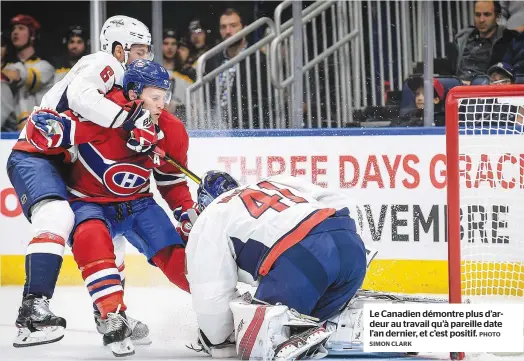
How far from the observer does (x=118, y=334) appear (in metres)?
3.13

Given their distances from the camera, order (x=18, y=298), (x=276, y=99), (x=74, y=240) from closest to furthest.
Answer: (x=74, y=240), (x=18, y=298), (x=276, y=99)

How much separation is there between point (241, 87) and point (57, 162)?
179 centimetres

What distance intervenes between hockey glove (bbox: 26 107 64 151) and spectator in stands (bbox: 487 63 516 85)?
7.88 ft

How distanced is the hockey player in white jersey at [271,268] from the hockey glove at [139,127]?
0.45 meters

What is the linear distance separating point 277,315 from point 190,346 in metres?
0.57

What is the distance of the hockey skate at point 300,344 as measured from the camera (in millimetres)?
2871

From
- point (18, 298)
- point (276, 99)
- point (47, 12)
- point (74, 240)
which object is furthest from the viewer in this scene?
point (47, 12)

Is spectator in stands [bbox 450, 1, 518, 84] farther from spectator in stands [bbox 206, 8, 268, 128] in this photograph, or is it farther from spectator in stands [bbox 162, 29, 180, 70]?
spectator in stands [bbox 162, 29, 180, 70]

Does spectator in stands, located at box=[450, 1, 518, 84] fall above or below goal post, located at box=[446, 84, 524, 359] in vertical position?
above

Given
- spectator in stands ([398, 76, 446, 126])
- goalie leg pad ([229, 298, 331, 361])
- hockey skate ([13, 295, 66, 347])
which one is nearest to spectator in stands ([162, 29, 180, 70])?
spectator in stands ([398, 76, 446, 126])

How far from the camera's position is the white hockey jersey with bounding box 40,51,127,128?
10.9 feet

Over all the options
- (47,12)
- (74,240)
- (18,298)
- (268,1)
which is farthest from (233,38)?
(74,240)

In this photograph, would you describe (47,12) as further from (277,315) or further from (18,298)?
(277,315)

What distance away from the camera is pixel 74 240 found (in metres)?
3.26
